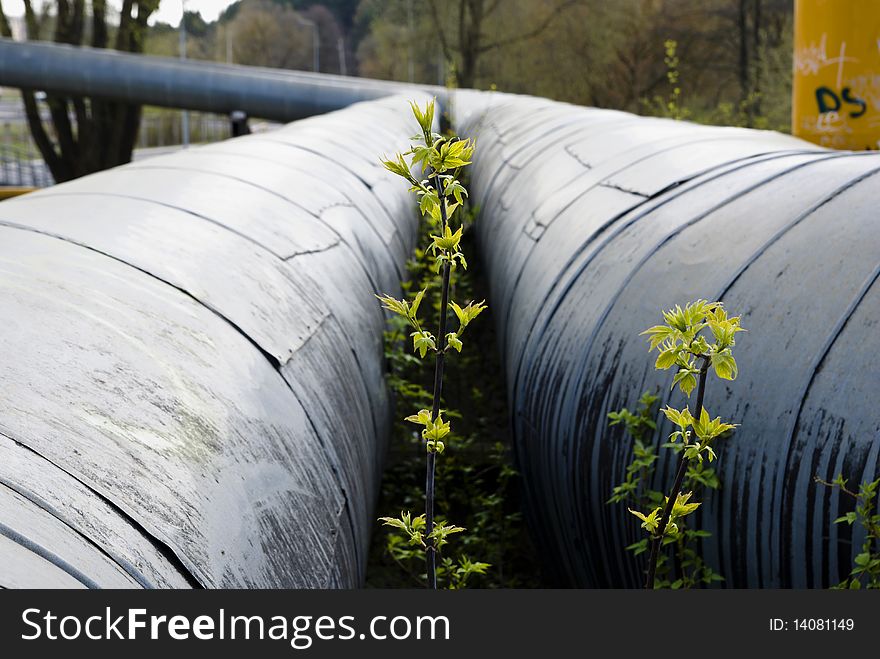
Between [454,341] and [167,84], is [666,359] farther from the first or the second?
[167,84]

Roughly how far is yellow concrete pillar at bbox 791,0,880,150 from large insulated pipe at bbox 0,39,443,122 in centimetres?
1139

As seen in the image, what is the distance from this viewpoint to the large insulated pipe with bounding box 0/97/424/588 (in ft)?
4.82

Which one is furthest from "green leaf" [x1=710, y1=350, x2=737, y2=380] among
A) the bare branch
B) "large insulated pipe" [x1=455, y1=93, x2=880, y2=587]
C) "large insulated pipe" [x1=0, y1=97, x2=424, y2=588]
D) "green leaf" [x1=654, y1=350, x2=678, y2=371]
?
the bare branch

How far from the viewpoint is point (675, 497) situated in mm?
1716

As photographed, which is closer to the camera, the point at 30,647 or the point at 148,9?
the point at 30,647

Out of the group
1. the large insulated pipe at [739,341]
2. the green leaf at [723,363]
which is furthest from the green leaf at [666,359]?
the large insulated pipe at [739,341]

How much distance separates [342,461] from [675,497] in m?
1.23

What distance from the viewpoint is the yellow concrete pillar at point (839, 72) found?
5.50 metres

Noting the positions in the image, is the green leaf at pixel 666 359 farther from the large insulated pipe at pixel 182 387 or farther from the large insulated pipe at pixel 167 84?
the large insulated pipe at pixel 167 84

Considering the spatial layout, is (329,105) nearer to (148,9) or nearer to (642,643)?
(148,9)

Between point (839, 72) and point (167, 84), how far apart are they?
13386 mm

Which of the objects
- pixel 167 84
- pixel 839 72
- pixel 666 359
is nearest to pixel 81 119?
pixel 167 84

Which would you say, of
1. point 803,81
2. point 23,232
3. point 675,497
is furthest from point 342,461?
point 803,81

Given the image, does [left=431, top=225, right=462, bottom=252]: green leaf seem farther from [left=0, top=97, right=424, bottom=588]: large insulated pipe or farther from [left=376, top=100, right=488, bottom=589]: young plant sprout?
[left=0, top=97, right=424, bottom=588]: large insulated pipe
